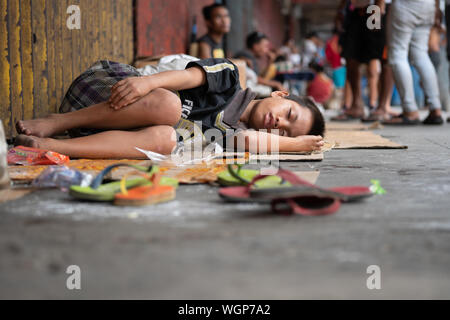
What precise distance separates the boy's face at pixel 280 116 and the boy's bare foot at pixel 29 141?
984 millimetres

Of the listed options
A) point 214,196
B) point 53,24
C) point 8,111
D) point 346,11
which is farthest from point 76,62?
A: point 346,11

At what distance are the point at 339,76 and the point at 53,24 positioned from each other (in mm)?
8181

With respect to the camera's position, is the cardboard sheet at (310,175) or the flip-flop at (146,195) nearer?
the flip-flop at (146,195)

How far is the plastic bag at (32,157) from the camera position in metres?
1.93

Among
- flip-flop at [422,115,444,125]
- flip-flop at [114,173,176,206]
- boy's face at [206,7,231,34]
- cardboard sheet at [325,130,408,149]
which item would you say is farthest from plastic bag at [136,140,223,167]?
boy's face at [206,7,231,34]

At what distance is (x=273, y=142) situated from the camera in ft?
7.81

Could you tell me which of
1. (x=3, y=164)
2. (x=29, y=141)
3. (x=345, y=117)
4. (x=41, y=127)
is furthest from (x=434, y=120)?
(x=3, y=164)

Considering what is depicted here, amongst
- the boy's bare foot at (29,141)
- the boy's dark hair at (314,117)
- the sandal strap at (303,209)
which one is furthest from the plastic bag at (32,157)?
the boy's dark hair at (314,117)

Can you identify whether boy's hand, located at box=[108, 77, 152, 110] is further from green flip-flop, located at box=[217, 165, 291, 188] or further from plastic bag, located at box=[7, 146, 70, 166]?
green flip-flop, located at box=[217, 165, 291, 188]

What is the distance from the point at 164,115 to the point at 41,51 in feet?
4.35

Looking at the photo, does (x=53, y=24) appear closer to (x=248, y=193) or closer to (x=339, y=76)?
(x=248, y=193)

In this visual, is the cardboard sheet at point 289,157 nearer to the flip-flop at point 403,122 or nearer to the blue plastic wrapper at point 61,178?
the blue plastic wrapper at point 61,178

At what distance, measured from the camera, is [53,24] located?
3.15 meters

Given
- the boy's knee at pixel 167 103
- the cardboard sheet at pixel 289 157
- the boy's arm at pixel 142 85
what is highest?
the boy's arm at pixel 142 85
